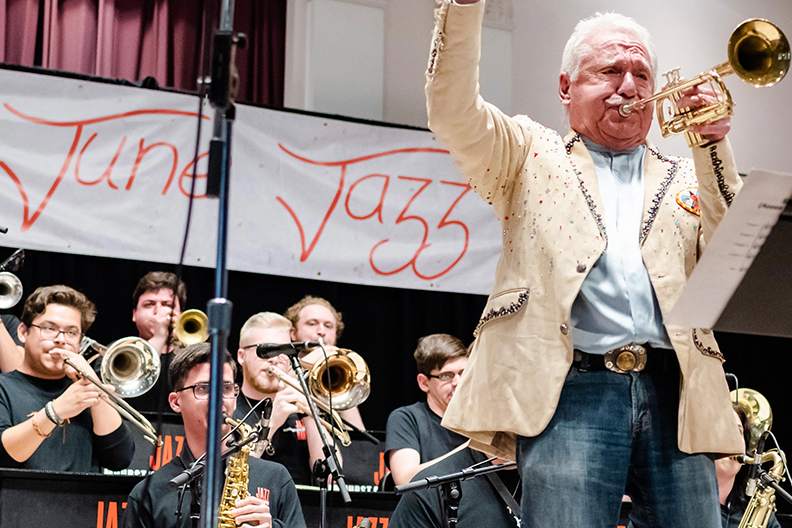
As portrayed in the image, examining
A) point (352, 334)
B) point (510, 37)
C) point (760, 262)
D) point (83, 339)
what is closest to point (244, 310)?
point (352, 334)

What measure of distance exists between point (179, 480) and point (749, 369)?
4.92 metres

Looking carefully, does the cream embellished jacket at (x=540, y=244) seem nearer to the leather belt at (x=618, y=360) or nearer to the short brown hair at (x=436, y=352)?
the leather belt at (x=618, y=360)

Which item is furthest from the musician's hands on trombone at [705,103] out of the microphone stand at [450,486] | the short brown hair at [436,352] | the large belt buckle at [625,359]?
the short brown hair at [436,352]

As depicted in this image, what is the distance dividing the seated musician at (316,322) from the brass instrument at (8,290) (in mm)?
1404

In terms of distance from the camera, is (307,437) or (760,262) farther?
(307,437)

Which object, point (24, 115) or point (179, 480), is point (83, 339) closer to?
point (24, 115)

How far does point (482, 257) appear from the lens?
561 cm

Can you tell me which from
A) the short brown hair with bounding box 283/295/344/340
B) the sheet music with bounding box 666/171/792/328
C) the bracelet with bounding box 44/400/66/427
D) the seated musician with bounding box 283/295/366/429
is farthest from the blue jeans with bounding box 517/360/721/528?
the short brown hair with bounding box 283/295/344/340

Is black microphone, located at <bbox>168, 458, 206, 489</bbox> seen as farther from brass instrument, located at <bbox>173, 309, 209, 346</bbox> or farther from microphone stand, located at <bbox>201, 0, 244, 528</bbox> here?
brass instrument, located at <bbox>173, 309, 209, 346</bbox>

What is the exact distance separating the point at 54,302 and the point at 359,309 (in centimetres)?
206

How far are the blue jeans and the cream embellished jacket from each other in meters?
0.04

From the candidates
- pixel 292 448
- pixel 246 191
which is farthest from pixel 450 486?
pixel 246 191

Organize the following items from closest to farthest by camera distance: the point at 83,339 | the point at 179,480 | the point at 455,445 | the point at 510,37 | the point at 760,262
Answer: the point at 760,262 → the point at 179,480 → the point at 455,445 → the point at 83,339 → the point at 510,37

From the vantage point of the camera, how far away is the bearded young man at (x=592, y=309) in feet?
5.65
